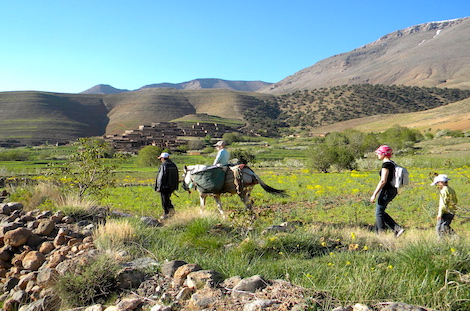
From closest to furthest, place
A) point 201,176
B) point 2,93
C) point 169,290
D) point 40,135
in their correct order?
point 169,290
point 201,176
point 40,135
point 2,93

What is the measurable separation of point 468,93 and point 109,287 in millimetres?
155099

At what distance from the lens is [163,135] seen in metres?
100

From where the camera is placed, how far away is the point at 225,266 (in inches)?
194

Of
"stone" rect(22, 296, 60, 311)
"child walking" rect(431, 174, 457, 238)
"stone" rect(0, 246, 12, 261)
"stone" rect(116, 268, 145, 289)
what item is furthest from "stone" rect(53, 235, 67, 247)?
"child walking" rect(431, 174, 457, 238)

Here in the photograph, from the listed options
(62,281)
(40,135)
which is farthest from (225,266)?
(40,135)

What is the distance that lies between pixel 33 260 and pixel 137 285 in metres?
2.63

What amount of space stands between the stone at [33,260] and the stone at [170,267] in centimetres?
272

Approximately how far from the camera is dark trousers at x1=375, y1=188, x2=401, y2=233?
729 cm

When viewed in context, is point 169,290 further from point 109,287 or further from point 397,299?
point 397,299

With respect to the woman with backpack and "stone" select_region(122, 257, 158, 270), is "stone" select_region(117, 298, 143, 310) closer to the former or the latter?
"stone" select_region(122, 257, 158, 270)

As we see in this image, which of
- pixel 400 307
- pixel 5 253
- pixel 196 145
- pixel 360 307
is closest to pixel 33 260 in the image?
pixel 5 253

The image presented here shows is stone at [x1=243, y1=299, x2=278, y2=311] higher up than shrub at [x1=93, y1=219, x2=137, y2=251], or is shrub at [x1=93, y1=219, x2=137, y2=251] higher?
stone at [x1=243, y1=299, x2=278, y2=311]

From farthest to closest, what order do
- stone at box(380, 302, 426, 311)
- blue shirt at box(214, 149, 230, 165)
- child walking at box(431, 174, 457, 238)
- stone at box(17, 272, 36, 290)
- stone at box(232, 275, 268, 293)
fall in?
blue shirt at box(214, 149, 230, 165), child walking at box(431, 174, 457, 238), stone at box(17, 272, 36, 290), stone at box(232, 275, 268, 293), stone at box(380, 302, 426, 311)

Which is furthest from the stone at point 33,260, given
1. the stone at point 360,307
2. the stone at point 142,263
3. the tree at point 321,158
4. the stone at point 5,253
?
the tree at point 321,158
